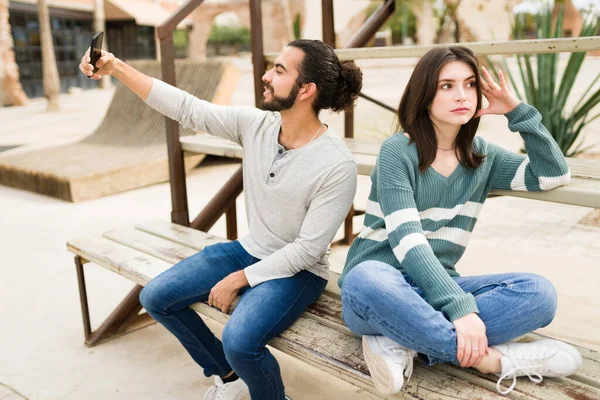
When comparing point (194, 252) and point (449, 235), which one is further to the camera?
point (194, 252)

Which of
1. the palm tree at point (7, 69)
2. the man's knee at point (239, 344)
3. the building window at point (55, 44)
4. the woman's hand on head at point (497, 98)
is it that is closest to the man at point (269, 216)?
the man's knee at point (239, 344)

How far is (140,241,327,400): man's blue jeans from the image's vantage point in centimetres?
179

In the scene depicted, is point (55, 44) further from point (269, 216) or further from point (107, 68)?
point (269, 216)

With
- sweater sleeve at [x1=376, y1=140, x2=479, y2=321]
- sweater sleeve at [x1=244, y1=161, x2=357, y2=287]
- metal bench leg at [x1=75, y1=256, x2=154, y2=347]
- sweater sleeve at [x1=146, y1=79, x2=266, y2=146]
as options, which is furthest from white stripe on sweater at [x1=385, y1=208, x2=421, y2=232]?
metal bench leg at [x1=75, y1=256, x2=154, y2=347]

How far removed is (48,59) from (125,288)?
10.7m

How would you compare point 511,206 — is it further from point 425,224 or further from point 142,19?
point 142,19

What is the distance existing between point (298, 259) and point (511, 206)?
3.35 m

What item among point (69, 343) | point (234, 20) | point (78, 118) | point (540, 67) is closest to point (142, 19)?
point (78, 118)

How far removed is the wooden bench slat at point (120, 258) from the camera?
2.34 metres

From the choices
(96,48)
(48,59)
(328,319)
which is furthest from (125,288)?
(48,59)

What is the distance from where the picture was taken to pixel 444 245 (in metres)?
1.74

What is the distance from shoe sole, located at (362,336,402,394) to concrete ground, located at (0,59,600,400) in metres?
0.79

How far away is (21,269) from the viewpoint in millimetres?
3732

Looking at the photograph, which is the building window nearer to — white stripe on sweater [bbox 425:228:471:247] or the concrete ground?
the concrete ground
